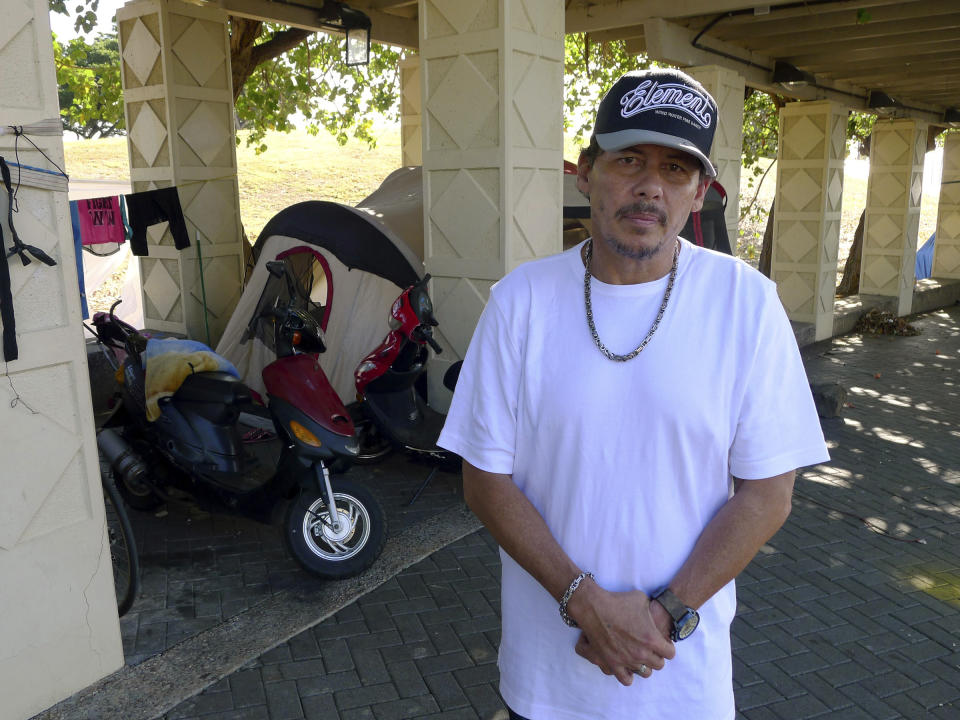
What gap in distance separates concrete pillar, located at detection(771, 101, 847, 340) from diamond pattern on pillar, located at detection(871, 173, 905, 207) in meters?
3.08

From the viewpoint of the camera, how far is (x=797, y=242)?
11211mm

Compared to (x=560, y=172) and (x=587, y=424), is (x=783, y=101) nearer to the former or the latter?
(x=560, y=172)

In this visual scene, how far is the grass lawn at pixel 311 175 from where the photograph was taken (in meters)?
25.2

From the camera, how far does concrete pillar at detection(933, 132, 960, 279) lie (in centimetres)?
1597

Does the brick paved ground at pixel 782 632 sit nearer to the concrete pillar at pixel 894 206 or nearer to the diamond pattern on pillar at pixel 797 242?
the diamond pattern on pillar at pixel 797 242

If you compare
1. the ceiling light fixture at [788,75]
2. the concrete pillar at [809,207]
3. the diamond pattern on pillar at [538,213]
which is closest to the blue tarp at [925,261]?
the concrete pillar at [809,207]

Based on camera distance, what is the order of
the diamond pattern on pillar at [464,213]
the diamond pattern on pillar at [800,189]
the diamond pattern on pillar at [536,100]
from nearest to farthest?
1. the diamond pattern on pillar at [536,100]
2. the diamond pattern on pillar at [464,213]
3. the diamond pattern on pillar at [800,189]

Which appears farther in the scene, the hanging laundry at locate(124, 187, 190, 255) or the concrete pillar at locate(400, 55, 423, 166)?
the concrete pillar at locate(400, 55, 423, 166)

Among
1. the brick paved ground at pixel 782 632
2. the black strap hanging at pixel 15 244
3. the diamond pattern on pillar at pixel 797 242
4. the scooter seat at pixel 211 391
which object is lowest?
the brick paved ground at pixel 782 632

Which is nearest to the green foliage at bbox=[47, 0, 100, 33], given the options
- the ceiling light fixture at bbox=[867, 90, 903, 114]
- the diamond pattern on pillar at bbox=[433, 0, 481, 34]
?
the diamond pattern on pillar at bbox=[433, 0, 481, 34]

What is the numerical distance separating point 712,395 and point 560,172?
16.2ft

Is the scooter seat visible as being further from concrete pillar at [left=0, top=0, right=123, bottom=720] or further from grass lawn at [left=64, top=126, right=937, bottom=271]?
grass lawn at [left=64, top=126, right=937, bottom=271]

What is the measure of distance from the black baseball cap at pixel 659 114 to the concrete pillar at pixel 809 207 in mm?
10189

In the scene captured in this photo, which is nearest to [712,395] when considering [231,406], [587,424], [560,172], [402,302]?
[587,424]
